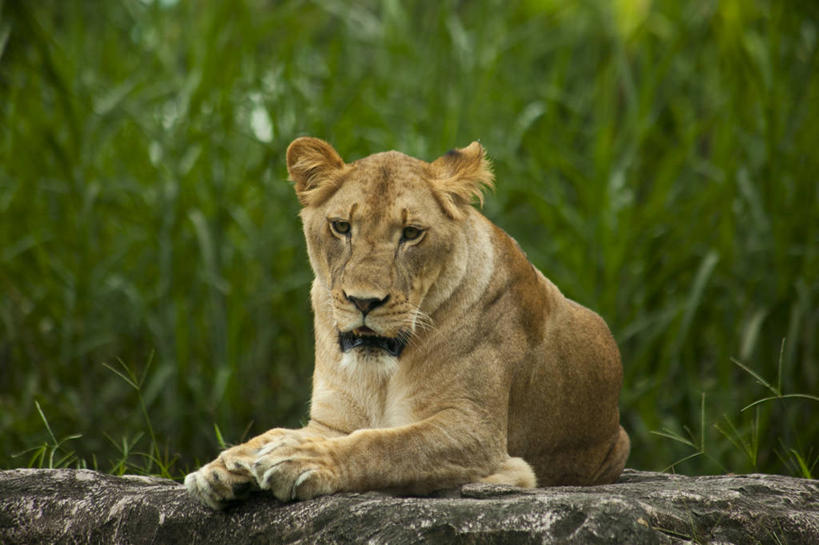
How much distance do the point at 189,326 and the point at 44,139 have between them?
4.34 feet

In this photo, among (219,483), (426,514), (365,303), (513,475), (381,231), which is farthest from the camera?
(513,475)

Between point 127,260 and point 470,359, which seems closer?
point 470,359

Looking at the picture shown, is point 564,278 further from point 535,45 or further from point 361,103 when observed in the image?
point 535,45

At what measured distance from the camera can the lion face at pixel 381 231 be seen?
3084 mm

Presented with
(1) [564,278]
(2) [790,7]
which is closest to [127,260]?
(1) [564,278]

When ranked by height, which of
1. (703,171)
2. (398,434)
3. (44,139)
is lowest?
(398,434)

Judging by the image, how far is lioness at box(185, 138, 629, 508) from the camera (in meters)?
3.02

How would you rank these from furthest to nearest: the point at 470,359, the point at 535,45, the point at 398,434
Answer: the point at 535,45, the point at 470,359, the point at 398,434

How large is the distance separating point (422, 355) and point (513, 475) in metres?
0.47

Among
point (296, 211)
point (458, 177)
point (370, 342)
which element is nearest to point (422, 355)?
point (370, 342)

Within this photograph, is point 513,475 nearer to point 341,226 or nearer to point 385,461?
point 385,461

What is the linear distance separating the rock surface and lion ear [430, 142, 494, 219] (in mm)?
922

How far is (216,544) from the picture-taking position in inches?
112

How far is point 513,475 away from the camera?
3314 millimetres
